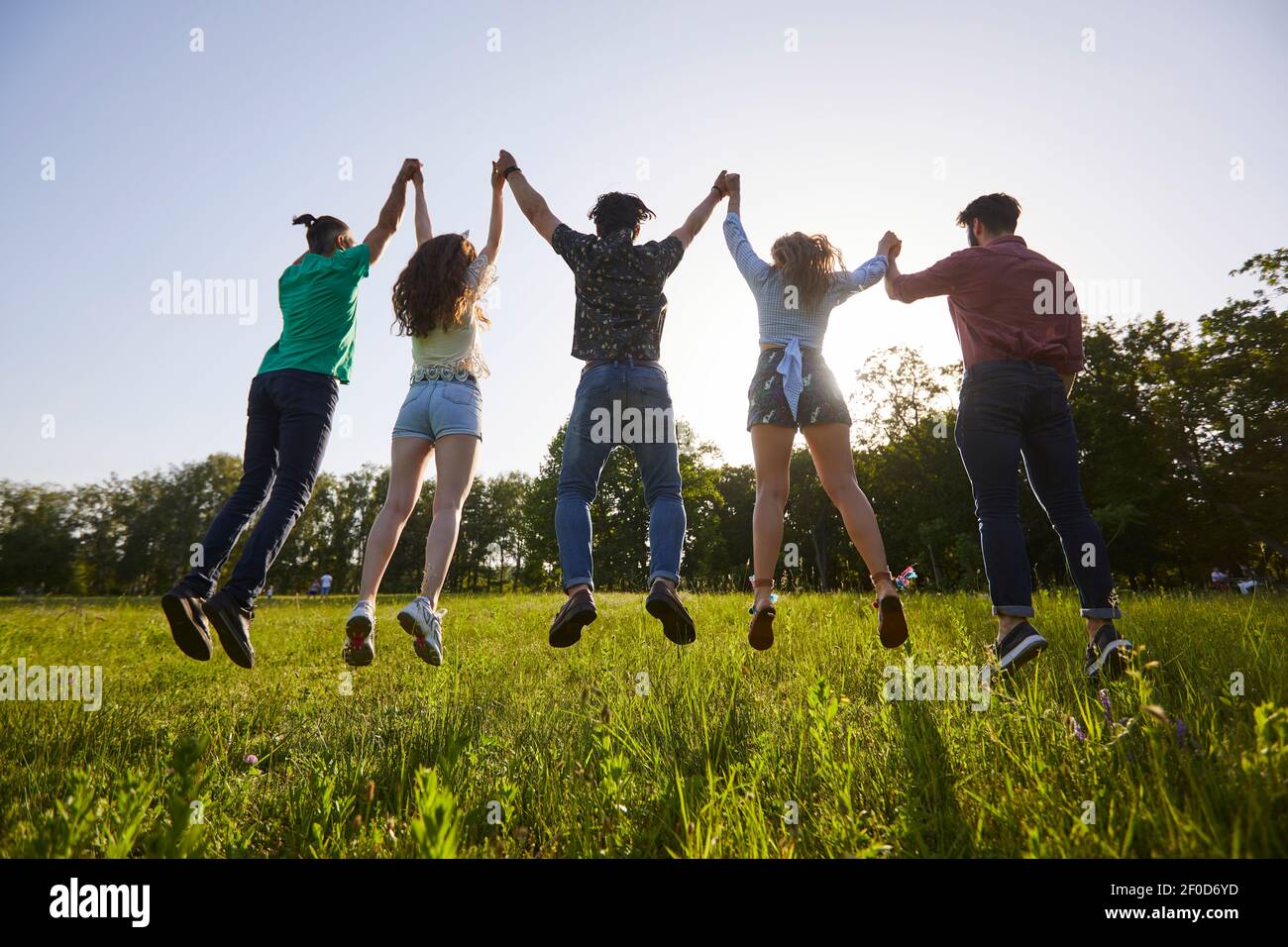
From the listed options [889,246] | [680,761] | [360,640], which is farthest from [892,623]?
[360,640]

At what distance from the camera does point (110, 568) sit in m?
65.2

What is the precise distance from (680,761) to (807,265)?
3.79 metres

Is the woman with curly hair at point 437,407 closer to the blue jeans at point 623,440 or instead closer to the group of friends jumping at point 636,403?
the group of friends jumping at point 636,403

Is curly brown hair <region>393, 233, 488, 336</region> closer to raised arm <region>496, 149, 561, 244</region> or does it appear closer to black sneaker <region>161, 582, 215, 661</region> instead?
raised arm <region>496, 149, 561, 244</region>

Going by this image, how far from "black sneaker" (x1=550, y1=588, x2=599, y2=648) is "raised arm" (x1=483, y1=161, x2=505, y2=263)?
3033mm

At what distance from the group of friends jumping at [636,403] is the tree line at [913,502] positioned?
5.24 ft

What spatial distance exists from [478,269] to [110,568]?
3198 inches

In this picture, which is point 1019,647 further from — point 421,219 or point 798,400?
point 421,219

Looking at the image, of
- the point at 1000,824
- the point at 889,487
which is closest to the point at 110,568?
the point at 889,487

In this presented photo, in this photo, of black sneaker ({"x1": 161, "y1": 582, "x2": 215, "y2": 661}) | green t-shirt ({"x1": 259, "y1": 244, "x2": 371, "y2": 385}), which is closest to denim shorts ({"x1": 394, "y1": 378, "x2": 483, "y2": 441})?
green t-shirt ({"x1": 259, "y1": 244, "x2": 371, "y2": 385})

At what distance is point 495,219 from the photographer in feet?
17.7

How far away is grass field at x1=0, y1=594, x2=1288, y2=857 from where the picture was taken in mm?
1896

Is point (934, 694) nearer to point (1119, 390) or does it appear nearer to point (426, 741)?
point (426, 741)

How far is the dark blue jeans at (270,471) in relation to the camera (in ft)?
13.6
